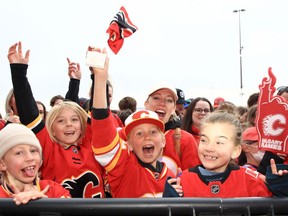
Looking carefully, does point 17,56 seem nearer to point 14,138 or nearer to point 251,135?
point 14,138

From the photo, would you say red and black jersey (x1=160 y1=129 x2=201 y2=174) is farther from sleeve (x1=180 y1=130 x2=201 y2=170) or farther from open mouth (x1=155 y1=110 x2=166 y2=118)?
open mouth (x1=155 y1=110 x2=166 y2=118)

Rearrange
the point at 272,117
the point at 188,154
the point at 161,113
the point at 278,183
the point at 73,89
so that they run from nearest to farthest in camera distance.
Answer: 1. the point at 278,183
2. the point at 272,117
3. the point at 188,154
4. the point at 161,113
5. the point at 73,89

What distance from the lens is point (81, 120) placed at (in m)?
2.99

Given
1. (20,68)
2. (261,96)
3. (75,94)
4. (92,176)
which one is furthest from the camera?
(75,94)

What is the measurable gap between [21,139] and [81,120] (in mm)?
799

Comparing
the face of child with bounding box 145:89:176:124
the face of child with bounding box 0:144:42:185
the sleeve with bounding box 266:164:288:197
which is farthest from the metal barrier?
the face of child with bounding box 145:89:176:124

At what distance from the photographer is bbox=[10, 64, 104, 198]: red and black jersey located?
2.51 meters

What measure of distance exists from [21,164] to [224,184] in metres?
1.03

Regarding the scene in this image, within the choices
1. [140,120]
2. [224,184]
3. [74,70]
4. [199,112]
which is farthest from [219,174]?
[199,112]

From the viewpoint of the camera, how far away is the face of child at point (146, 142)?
271 cm

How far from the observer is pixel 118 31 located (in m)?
2.76

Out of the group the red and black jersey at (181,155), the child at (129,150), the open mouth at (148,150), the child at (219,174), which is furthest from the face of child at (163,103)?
the child at (219,174)

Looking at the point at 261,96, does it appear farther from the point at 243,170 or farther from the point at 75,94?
the point at 75,94

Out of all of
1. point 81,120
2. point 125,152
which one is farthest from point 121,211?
point 81,120
